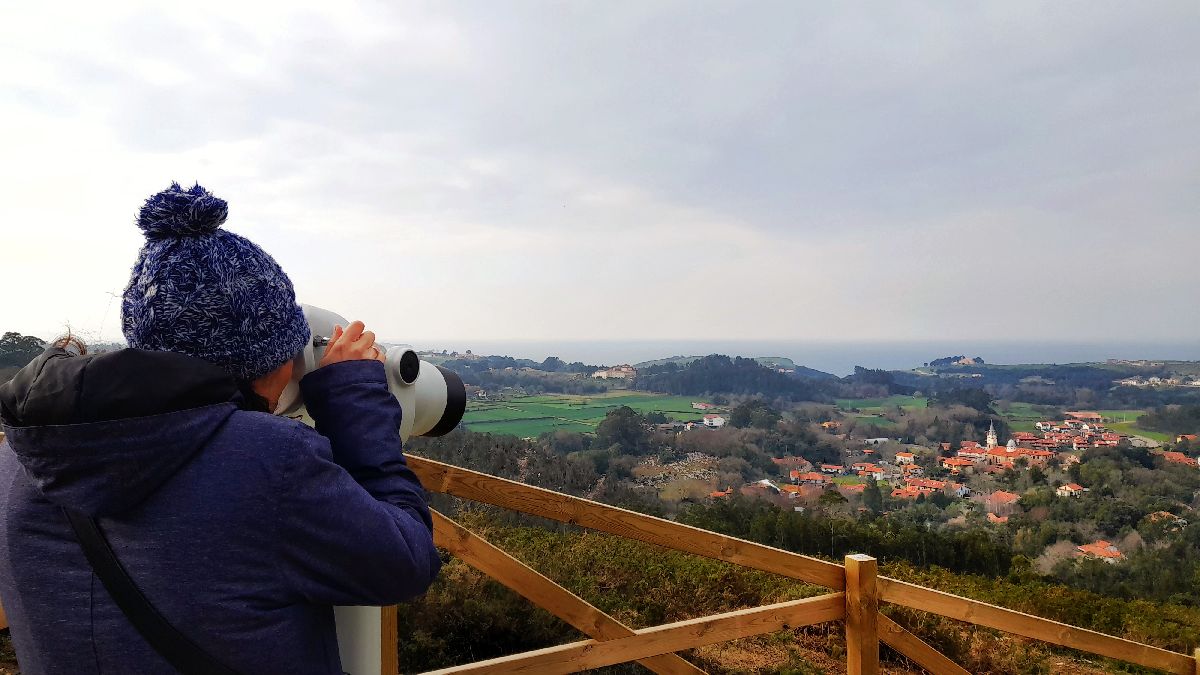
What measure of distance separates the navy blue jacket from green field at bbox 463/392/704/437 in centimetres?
1333

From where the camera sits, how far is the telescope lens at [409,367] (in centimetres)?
106

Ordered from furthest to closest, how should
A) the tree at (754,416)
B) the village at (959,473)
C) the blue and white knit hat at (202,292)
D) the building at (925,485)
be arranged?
the tree at (754,416) < the building at (925,485) < the village at (959,473) < the blue and white knit hat at (202,292)

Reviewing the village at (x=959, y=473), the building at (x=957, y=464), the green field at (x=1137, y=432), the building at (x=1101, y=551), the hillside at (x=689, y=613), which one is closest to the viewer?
the hillside at (x=689, y=613)

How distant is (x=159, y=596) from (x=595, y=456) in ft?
59.5

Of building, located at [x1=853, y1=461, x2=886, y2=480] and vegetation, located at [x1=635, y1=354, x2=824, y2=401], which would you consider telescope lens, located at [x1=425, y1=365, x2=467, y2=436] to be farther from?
vegetation, located at [x1=635, y1=354, x2=824, y2=401]

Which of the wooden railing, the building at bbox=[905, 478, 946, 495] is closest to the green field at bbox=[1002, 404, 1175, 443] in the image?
the building at bbox=[905, 478, 946, 495]

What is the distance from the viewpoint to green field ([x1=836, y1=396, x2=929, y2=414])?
34763mm

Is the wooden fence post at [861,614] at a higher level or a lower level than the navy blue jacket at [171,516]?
lower

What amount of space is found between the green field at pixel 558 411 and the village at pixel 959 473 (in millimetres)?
5819

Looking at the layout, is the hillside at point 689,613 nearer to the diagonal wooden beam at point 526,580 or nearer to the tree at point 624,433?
the diagonal wooden beam at point 526,580

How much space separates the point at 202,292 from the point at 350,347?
0.21m

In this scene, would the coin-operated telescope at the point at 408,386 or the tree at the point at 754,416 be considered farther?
the tree at the point at 754,416

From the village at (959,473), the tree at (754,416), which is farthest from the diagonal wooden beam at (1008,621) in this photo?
the tree at (754,416)

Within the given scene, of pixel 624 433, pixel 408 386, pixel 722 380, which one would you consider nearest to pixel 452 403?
pixel 408 386
